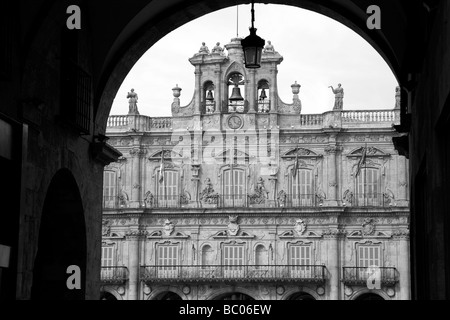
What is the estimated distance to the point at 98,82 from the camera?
1414 centimetres

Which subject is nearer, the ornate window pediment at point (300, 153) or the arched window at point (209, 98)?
the ornate window pediment at point (300, 153)

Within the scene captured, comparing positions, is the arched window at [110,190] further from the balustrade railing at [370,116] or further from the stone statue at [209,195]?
the balustrade railing at [370,116]

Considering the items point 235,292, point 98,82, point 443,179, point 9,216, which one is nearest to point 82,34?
point 98,82

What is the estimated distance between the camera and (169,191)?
54938mm

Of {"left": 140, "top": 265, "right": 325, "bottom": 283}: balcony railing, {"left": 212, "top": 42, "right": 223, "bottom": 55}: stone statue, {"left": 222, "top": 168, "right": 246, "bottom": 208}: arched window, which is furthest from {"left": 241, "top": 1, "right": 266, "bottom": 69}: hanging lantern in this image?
{"left": 212, "top": 42, "right": 223, "bottom": 55}: stone statue

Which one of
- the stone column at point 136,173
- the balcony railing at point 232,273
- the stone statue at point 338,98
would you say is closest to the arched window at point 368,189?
the stone statue at point 338,98

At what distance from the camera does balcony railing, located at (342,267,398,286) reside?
51256 mm

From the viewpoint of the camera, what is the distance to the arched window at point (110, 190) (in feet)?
181

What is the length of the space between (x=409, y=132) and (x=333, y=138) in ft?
132

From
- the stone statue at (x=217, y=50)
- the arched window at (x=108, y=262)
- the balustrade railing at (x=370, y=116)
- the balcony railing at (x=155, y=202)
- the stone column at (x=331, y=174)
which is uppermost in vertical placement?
the stone statue at (x=217, y=50)

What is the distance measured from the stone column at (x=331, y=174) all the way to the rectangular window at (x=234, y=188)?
4713 millimetres

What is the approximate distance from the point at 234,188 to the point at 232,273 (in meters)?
4.91

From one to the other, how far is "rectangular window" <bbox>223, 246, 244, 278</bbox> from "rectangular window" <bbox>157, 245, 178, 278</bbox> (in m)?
2.69
